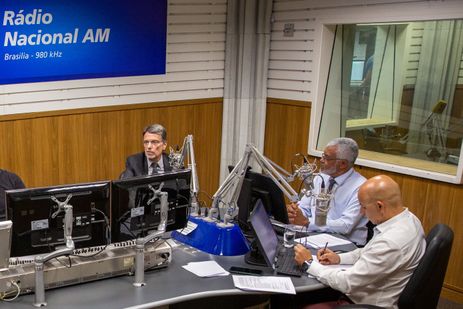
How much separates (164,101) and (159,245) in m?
2.77

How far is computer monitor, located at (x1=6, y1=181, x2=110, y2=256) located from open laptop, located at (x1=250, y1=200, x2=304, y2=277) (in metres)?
0.84

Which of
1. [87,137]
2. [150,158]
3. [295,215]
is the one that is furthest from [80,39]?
[295,215]

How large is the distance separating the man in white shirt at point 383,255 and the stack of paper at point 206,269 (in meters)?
0.57

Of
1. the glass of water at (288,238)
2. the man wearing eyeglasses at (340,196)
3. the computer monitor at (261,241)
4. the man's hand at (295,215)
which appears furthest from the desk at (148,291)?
the man wearing eyeglasses at (340,196)

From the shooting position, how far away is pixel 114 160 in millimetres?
5172

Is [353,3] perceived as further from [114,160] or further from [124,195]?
[124,195]

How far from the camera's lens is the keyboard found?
2.96 meters

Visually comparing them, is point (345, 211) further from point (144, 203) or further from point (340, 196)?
point (144, 203)

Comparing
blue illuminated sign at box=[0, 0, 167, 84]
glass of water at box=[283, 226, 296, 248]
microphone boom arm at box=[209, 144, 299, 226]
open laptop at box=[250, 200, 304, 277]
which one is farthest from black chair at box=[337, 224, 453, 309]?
blue illuminated sign at box=[0, 0, 167, 84]

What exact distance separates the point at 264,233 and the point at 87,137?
2.53 m

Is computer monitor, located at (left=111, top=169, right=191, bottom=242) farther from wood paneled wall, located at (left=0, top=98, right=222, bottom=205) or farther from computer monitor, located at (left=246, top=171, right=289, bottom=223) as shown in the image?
wood paneled wall, located at (left=0, top=98, right=222, bottom=205)

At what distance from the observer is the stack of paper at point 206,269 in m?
2.88

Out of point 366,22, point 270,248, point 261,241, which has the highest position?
point 366,22

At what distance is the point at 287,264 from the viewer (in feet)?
10.1
